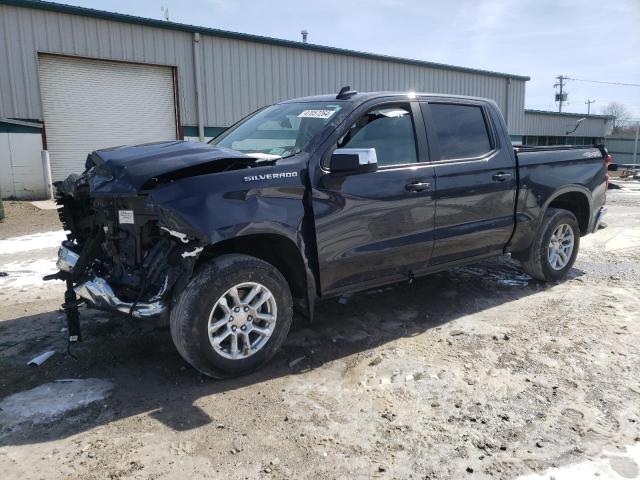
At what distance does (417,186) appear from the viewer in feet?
14.2

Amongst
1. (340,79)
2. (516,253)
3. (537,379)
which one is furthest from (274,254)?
(340,79)

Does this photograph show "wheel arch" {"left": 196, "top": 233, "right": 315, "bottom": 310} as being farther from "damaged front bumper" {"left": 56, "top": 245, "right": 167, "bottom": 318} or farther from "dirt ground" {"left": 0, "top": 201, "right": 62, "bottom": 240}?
"dirt ground" {"left": 0, "top": 201, "right": 62, "bottom": 240}

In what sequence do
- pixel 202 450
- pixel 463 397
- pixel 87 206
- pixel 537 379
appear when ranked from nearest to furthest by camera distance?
pixel 202 450, pixel 463 397, pixel 537 379, pixel 87 206

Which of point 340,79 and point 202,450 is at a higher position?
point 340,79

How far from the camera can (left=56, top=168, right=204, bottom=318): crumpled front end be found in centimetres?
335

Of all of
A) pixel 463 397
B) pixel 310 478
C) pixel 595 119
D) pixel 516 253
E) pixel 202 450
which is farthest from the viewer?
pixel 595 119

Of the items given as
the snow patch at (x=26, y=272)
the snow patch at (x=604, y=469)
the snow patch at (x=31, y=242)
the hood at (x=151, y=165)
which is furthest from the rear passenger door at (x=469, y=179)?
the snow patch at (x=31, y=242)

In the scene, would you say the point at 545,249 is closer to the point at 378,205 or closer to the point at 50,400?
the point at 378,205

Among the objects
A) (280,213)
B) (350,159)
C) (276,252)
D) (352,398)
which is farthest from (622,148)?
(352,398)

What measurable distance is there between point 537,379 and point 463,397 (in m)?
0.64

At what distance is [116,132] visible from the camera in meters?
15.6

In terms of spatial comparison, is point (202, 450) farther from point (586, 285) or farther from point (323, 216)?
point (586, 285)

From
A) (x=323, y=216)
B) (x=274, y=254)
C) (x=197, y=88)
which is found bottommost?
(x=274, y=254)

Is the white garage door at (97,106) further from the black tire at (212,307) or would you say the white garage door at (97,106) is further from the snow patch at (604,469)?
the snow patch at (604,469)
